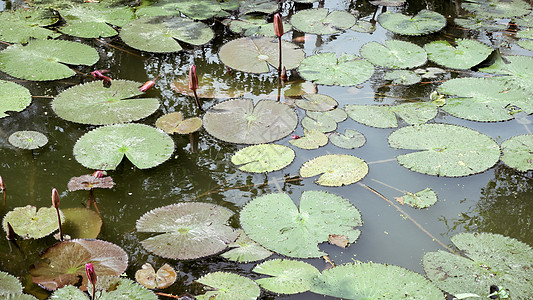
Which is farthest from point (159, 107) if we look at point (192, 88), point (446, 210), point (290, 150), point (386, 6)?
point (386, 6)

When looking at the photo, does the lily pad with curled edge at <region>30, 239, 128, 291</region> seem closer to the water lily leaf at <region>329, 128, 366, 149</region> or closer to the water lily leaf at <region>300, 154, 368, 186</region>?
the water lily leaf at <region>300, 154, 368, 186</region>

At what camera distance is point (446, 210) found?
289 centimetres

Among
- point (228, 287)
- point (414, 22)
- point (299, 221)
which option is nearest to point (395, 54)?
point (414, 22)

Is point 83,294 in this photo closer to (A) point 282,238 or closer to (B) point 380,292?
(A) point 282,238

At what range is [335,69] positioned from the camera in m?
4.11

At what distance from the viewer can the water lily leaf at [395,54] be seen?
4.25 meters

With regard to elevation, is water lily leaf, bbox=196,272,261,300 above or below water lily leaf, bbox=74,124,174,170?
below

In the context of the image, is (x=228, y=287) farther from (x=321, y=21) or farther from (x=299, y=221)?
(x=321, y=21)

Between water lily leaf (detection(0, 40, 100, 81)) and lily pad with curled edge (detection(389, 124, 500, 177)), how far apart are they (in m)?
2.64

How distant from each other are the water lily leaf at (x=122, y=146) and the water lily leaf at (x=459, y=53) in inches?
103

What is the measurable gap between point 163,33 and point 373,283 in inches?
124

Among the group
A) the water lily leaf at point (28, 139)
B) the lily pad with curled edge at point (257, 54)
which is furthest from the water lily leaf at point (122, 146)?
the lily pad with curled edge at point (257, 54)

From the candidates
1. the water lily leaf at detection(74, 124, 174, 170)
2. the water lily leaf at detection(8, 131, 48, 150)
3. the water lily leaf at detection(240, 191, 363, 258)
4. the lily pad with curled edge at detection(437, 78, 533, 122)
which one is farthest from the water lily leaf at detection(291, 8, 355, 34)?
the water lily leaf at detection(8, 131, 48, 150)

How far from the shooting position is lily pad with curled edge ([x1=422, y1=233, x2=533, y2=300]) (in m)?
2.36
